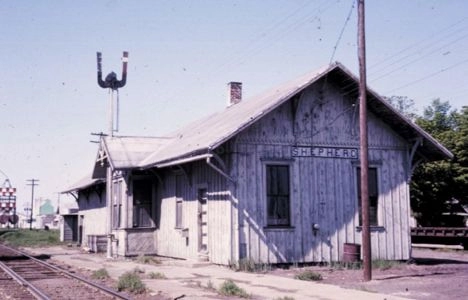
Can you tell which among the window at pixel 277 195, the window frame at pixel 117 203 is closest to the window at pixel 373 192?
the window at pixel 277 195

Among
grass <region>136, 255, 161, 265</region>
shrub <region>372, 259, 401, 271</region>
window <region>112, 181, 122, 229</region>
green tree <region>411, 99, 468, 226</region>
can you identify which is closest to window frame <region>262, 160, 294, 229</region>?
shrub <region>372, 259, 401, 271</region>

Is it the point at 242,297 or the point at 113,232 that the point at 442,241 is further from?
the point at 242,297

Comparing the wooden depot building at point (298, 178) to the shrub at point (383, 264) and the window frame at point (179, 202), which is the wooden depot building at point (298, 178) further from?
the shrub at point (383, 264)

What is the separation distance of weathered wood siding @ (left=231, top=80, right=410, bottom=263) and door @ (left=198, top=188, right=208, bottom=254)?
2191mm

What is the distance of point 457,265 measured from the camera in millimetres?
17406

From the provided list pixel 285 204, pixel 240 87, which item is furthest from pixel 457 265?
pixel 240 87

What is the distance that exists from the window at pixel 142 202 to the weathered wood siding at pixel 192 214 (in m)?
0.50

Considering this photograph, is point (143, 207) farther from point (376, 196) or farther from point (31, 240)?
point (31, 240)

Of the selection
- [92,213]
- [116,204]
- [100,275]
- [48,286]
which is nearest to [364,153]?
[100,275]

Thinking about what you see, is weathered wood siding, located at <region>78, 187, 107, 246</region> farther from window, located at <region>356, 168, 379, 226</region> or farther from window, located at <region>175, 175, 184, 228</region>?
window, located at <region>356, 168, 379, 226</region>

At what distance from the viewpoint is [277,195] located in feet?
54.5

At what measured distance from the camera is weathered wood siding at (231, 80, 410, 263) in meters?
16.2

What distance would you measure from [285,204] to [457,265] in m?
5.80

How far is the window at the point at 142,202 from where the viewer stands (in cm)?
2145
